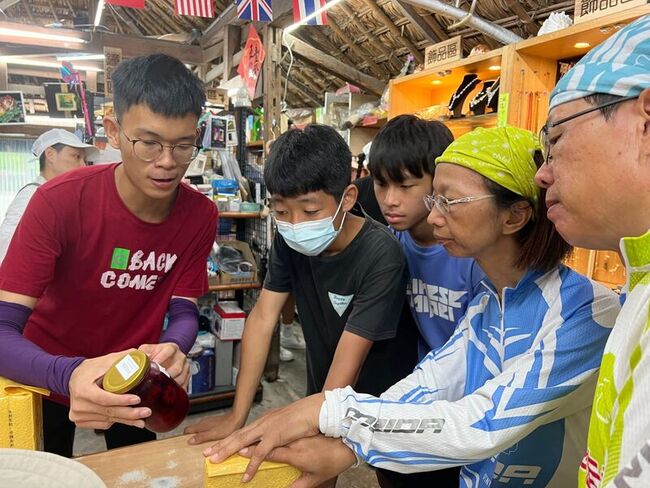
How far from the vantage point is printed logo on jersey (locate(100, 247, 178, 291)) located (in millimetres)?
1348

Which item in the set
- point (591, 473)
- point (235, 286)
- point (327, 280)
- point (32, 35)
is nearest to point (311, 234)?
point (327, 280)

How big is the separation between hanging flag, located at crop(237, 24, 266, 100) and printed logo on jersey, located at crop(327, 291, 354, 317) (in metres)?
2.86

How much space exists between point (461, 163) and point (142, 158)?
826 mm

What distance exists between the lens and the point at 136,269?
1383 mm

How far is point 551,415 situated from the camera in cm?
83

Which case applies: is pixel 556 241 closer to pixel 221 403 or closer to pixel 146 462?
pixel 146 462

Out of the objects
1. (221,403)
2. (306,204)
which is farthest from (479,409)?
(221,403)

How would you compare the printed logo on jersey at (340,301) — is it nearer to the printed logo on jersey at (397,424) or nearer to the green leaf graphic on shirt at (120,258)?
the printed logo on jersey at (397,424)

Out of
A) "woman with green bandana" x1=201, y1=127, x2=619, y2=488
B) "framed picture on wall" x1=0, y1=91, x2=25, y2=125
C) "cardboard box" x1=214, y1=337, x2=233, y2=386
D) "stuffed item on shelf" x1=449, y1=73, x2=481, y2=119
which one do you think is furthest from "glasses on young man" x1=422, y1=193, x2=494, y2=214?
"framed picture on wall" x1=0, y1=91, x2=25, y2=125

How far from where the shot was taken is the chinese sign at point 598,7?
6.07 feet

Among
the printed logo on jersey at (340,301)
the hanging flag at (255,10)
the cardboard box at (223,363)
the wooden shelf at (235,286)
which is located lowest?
the cardboard box at (223,363)

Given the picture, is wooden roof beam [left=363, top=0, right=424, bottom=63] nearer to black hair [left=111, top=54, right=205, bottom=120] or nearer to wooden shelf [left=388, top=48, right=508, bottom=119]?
wooden shelf [left=388, top=48, right=508, bottom=119]

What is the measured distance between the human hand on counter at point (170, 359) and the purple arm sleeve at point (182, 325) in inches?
5.9

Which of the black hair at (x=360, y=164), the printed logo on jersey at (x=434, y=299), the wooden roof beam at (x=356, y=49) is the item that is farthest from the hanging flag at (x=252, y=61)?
the printed logo on jersey at (x=434, y=299)
